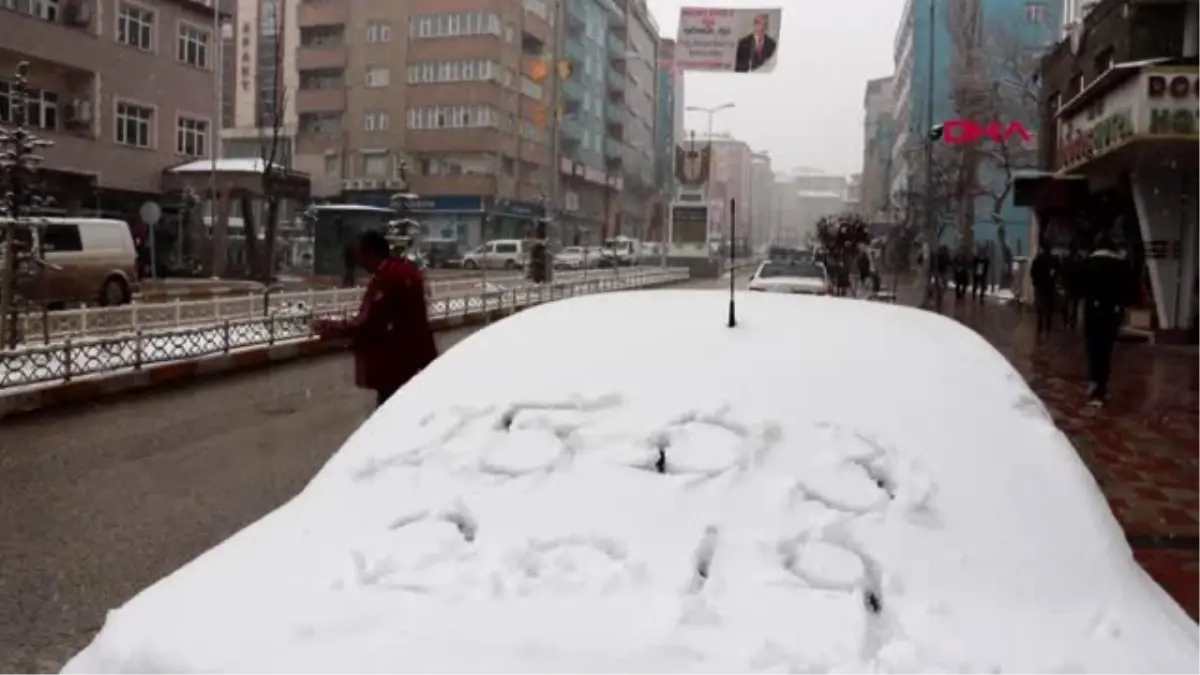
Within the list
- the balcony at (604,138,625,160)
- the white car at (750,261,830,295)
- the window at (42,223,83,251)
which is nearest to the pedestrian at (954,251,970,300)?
the white car at (750,261,830,295)

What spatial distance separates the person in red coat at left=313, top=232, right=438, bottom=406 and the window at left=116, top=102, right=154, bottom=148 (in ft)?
109

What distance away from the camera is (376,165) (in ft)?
221

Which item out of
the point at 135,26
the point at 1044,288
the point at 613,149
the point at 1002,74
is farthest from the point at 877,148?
the point at 1044,288

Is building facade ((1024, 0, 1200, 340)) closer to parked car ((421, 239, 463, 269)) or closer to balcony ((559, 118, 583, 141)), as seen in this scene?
parked car ((421, 239, 463, 269))

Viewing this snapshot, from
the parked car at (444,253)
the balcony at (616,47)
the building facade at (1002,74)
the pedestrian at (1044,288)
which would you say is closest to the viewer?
the pedestrian at (1044,288)

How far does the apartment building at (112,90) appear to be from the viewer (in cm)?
3375

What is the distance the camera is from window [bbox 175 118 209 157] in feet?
133

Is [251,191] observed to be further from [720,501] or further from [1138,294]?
[720,501]

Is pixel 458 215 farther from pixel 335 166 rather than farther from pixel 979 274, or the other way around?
pixel 979 274

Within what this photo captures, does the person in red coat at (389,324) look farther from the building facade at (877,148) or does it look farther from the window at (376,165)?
the building facade at (877,148)

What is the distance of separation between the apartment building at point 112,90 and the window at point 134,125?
0.12 ft

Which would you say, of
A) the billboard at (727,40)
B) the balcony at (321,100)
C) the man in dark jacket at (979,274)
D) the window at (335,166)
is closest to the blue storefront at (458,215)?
the window at (335,166)

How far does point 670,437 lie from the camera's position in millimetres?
2820

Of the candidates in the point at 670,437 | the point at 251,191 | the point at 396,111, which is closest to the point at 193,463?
the point at 670,437
